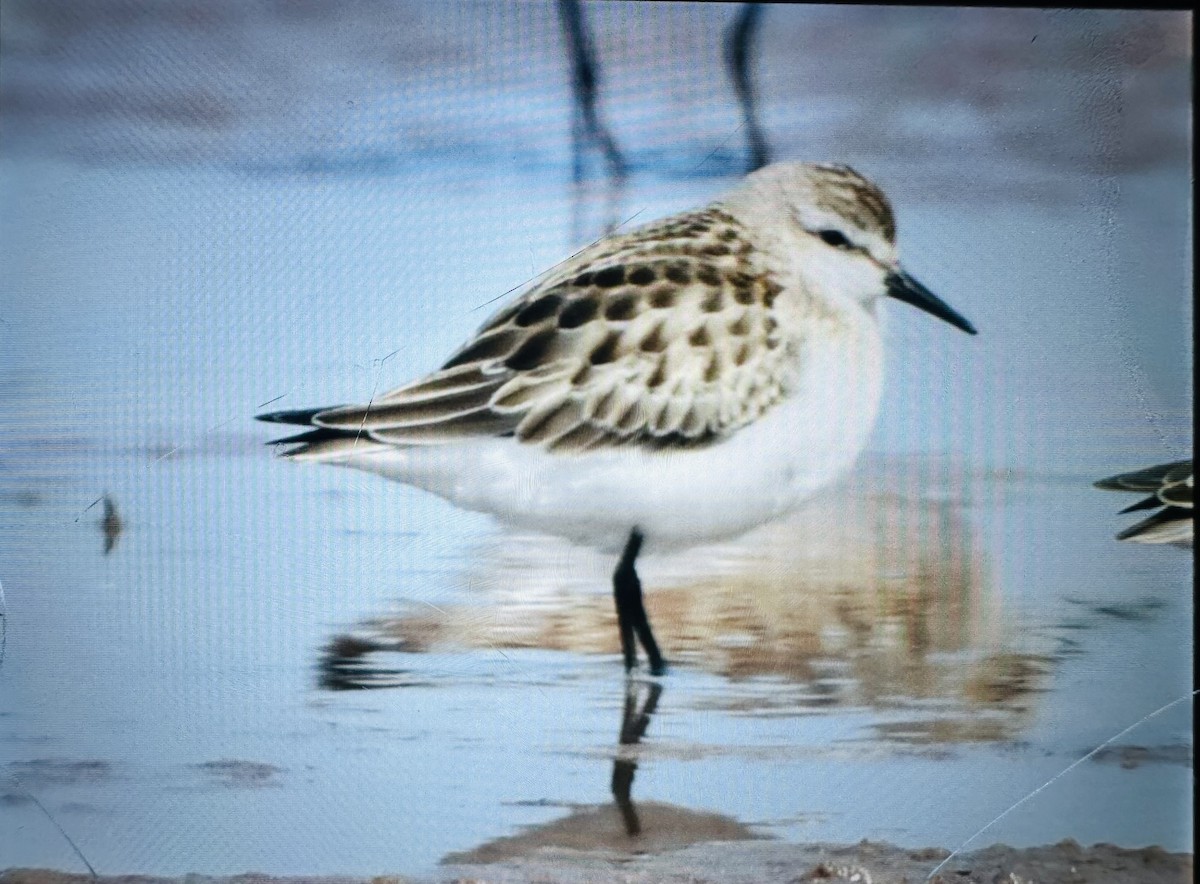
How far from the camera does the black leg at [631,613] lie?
1.68 meters

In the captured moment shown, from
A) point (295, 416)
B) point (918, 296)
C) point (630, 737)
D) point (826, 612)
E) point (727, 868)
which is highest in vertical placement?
point (918, 296)

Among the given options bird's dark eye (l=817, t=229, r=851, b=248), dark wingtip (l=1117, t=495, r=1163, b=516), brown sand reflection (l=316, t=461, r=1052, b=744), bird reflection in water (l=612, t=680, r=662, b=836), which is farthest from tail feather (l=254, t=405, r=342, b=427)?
dark wingtip (l=1117, t=495, r=1163, b=516)

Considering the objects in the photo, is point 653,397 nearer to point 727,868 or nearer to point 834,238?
point 834,238

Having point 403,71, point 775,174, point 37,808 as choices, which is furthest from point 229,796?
point 775,174

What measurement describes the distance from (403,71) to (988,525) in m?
1.08

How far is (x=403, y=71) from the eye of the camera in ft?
5.56

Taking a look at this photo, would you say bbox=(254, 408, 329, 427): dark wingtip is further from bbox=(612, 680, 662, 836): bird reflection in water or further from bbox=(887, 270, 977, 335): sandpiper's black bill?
bbox=(887, 270, 977, 335): sandpiper's black bill

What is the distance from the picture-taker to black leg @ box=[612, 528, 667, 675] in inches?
66.1

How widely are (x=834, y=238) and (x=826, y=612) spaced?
0.54 meters

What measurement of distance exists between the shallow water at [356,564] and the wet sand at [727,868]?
2cm

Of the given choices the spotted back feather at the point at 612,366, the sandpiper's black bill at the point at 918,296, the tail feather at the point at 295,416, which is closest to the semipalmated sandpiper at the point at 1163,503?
the sandpiper's black bill at the point at 918,296

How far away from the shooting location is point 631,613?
169 centimetres

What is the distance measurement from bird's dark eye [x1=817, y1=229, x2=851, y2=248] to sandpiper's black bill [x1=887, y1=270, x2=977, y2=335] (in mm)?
83

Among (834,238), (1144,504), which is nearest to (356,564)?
(834,238)
